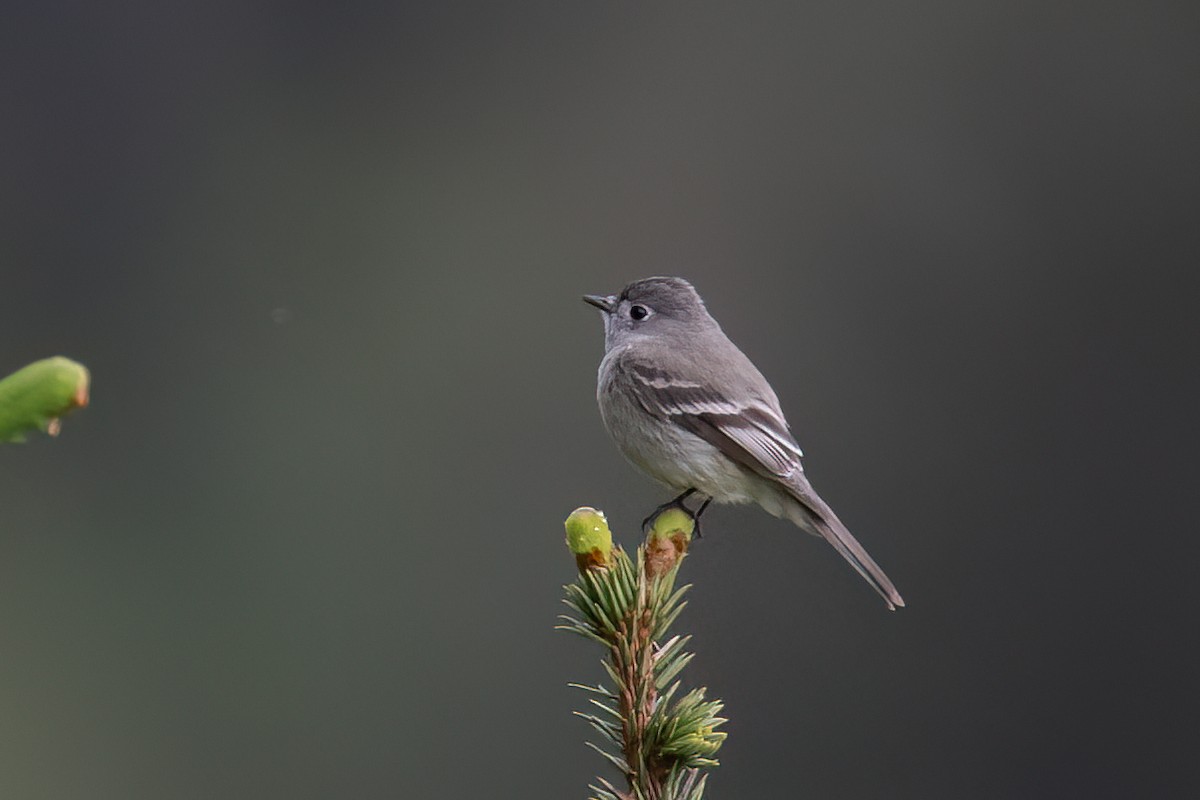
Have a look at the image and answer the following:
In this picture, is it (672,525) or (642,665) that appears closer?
(642,665)

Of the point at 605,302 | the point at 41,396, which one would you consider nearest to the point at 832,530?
the point at 605,302

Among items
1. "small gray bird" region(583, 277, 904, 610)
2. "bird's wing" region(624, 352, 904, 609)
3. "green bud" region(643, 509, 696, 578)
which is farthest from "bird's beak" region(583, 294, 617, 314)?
"green bud" region(643, 509, 696, 578)

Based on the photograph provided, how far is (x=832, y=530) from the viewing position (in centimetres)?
439

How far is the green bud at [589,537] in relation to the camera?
2.27 metres

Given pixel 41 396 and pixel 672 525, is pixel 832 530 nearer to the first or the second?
pixel 672 525

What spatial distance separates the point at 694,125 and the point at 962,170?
2968mm

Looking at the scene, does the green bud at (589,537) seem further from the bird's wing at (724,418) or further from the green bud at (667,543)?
the bird's wing at (724,418)

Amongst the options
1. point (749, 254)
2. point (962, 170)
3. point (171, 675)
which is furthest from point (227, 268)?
point (962, 170)

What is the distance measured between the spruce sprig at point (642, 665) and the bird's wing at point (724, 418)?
196 cm

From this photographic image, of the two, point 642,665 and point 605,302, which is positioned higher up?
point 605,302

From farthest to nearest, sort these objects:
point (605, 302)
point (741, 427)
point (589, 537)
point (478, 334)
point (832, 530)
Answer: point (478, 334) → point (605, 302) → point (741, 427) → point (832, 530) → point (589, 537)

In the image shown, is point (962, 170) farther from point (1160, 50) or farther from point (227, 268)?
point (227, 268)

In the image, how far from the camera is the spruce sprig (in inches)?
87.1

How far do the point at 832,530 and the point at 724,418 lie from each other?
54 centimetres
